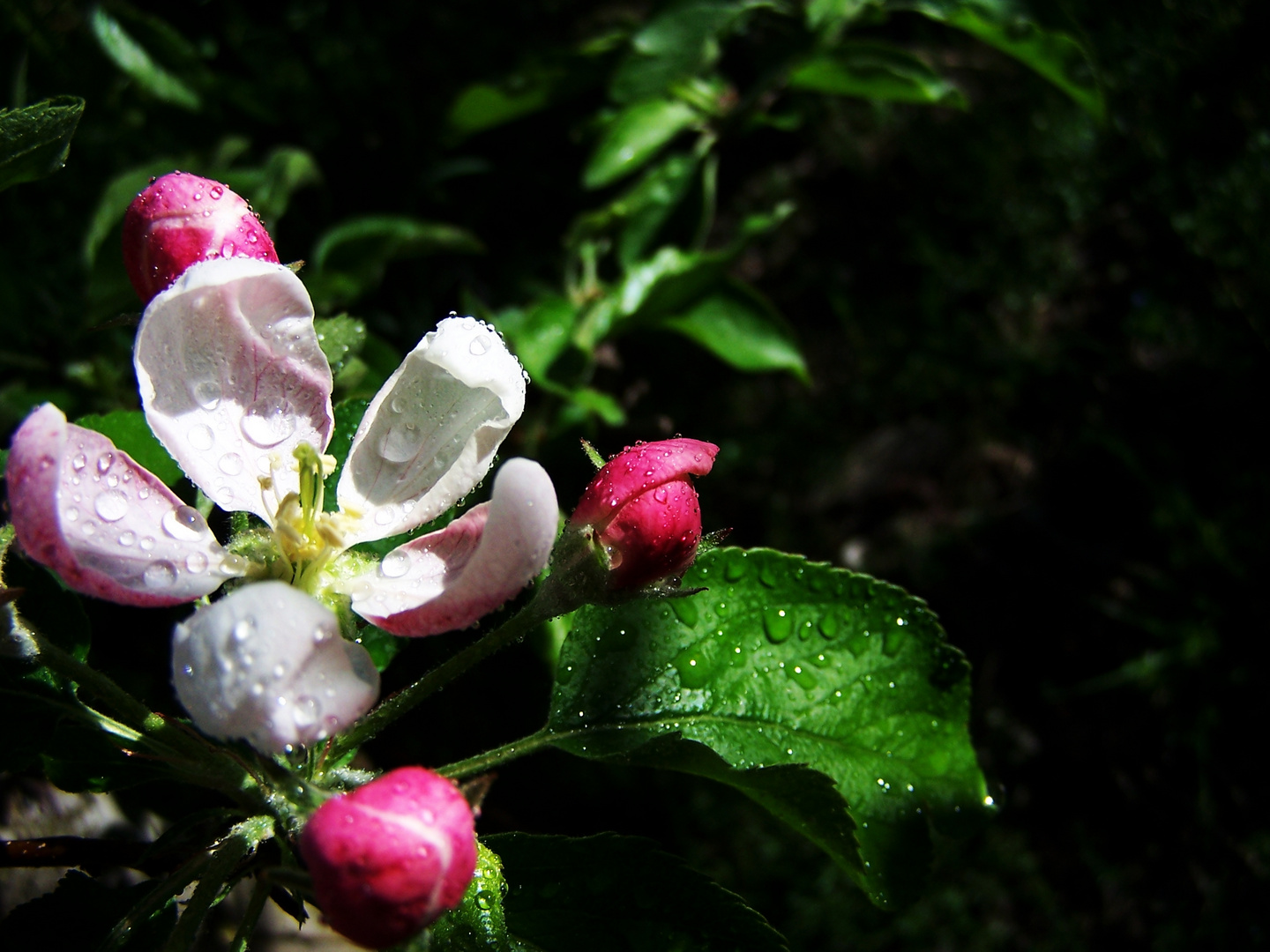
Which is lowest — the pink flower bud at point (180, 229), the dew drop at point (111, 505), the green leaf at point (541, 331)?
the green leaf at point (541, 331)

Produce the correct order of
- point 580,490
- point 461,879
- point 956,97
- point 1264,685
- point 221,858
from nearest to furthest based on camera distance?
point 461,879 < point 221,858 < point 580,490 < point 956,97 < point 1264,685

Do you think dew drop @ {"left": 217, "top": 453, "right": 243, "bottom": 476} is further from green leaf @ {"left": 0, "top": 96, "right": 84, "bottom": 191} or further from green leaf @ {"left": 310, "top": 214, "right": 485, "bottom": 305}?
green leaf @ {"left": 310, "top": 214, "right": 485, "bottom": 305}

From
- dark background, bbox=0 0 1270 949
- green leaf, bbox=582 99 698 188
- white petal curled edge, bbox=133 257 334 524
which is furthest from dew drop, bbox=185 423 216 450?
green leaf, bbox=582 99 698 188

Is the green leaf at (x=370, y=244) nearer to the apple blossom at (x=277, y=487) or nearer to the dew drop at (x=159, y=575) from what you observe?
the apple blossom at (x=277, y=487)

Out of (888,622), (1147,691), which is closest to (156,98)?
(888,622)

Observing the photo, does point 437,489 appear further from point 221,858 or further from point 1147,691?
point 1147,691

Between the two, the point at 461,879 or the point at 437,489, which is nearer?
the point at 461,879

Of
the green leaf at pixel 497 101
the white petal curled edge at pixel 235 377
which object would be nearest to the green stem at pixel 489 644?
the white petal curled edge at pixel 235 377
